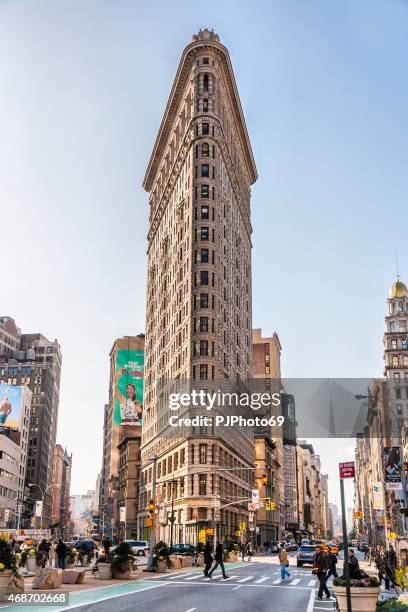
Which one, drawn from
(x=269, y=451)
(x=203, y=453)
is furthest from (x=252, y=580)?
(x=269, y=451)

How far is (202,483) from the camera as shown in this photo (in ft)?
259

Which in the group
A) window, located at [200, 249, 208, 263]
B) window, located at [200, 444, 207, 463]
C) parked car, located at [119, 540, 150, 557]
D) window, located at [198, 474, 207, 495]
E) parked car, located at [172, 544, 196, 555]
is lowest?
parked car, located at [119, 540, 150, 557]

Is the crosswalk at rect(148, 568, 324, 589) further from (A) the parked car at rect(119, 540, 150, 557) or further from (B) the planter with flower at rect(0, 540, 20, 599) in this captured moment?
(A) the parked car at rect(119, 540, 150, 557)

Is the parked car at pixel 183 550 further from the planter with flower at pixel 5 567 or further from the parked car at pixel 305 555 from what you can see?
the planter with flower at pixel 5 567

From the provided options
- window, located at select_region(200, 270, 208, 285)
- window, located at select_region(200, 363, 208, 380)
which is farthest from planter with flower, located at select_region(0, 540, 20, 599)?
window, located at select_region(200, 270, 208, 285)

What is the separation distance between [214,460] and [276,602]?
55.8m

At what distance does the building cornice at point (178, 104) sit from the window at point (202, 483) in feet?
208

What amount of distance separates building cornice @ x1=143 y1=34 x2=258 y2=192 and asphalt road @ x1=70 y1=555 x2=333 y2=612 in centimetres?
8508

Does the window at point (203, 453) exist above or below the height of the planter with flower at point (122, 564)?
above

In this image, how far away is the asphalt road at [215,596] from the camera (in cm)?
2138

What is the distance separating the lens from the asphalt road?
21.4 m

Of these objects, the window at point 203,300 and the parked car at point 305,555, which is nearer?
the parked car at point 305,555

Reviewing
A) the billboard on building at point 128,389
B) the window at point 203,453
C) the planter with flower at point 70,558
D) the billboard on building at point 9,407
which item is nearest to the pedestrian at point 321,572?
the planter with flower at point 70,558

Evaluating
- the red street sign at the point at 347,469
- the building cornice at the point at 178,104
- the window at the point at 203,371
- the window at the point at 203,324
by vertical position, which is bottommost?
the red street sign at the point at 347,469
